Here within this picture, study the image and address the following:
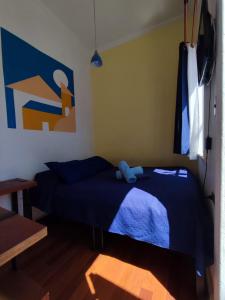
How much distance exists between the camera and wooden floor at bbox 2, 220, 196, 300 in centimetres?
118

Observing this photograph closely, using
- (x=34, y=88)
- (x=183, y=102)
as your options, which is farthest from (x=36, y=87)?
(x=183, y=102)

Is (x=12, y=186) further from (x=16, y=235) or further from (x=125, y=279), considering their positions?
(x=125, y=279)

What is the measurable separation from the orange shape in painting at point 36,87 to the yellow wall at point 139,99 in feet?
3.44

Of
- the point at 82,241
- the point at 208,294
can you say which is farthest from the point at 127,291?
the point at 82,241

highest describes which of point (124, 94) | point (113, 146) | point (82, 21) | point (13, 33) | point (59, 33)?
point (82, 21)

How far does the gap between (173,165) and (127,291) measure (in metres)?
1.89

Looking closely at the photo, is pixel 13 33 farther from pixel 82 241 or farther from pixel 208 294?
pixel 208 294

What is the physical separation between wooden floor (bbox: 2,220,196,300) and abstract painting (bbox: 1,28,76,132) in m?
1.40

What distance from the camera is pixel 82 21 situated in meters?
2.53

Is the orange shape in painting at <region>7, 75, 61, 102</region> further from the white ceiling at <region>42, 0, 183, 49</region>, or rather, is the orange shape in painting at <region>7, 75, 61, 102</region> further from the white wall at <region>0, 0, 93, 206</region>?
the white ceiling at <region>42, 0, 183, 49</region>

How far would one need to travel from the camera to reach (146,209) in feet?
4.19

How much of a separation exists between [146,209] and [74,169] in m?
1.06

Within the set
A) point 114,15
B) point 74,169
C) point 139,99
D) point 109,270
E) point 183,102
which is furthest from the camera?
point 139,99

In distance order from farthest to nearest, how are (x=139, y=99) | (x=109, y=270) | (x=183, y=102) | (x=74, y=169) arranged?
(x=139, y=99) → (x=74, y=169) → (x=183, y=102) → (x=109, y=270)
